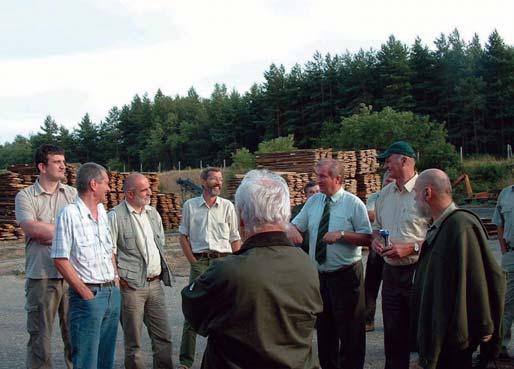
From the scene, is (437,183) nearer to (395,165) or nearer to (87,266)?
(395,165)

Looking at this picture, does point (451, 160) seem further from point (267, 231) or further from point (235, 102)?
point (235, 102)

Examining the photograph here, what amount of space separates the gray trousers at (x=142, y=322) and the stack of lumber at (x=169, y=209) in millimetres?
19757

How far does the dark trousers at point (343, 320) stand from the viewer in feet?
18.3

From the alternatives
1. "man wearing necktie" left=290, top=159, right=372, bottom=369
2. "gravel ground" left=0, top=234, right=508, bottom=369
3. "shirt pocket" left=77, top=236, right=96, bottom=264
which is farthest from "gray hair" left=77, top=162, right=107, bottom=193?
"gravel ground" left=0, top=234, right=508, bottom=369

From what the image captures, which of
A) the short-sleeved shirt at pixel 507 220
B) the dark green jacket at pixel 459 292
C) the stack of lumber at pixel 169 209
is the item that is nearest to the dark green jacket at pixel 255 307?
the dark green jacket at pixel 459 292

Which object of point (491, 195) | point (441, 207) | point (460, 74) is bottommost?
point (491, 195)

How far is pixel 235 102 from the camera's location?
75.8 m

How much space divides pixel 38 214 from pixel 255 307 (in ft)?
10.3

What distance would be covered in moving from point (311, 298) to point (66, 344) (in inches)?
133

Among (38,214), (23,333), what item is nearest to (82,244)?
(38,214)

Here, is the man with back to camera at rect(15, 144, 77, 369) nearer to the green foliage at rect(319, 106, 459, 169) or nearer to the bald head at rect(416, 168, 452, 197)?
the bald head at rect(416, 168, 452, 197)

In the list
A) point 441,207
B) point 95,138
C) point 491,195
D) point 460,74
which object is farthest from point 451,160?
point 95,138

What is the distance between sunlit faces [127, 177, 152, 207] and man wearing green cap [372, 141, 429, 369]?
214 cm

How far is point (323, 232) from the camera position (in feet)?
19.0
